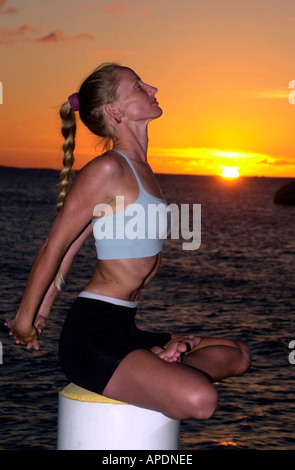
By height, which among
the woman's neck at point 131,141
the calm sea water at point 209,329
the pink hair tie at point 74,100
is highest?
the pink hair tie at point 74,100

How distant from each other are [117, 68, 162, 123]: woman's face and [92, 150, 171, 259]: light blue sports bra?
0.43 m

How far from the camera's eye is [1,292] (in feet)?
70.6

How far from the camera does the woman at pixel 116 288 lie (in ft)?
12.0

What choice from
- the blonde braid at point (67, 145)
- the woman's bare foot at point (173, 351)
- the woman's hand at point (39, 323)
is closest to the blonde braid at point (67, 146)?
the blonde braid at point (67, 145)

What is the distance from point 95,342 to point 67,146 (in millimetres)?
1203

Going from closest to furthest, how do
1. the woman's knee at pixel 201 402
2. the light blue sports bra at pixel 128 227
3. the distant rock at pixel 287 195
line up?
the woman's knee at pixel 201 402 < the light blue sports bra at pixel 128 227 < the distant rock at pixel 287 195

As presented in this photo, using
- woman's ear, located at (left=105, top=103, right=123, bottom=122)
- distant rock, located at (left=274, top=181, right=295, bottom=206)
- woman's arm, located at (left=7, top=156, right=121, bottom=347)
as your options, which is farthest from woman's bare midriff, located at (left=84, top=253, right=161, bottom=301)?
distant rock, located at (left=274, top=181, right=295, bottom=206)

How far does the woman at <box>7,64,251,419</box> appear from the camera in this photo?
3.67 metres

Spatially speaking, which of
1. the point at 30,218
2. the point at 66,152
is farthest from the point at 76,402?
the point at 30,218

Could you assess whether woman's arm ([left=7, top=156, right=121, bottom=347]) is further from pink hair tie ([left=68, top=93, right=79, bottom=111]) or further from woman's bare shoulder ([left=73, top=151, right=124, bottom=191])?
pink hair tie ([left=68, top=93, right=79, bottom=111])

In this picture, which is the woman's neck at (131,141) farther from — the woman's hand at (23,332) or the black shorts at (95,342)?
the woman's hand at (23,332)

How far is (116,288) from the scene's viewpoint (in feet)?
13.2

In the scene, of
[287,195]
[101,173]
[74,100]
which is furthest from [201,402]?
[287,195]

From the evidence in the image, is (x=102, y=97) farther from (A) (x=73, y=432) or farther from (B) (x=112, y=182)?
(A) (x=73, y=432)
